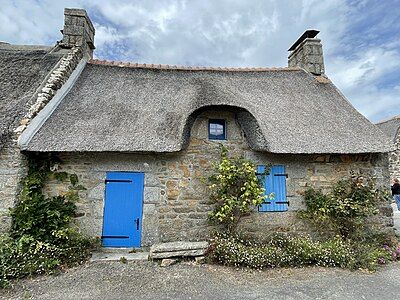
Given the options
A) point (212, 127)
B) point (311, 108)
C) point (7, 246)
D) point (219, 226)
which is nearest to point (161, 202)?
point (219, 226)

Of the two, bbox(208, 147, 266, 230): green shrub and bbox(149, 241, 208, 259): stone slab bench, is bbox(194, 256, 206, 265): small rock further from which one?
bbox(208, 147, 266, 230): green shrub

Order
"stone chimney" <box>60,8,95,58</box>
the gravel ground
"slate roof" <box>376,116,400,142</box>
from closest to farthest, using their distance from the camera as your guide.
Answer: the gravel ground
"stone chimney" <box>60,8,95,58</box>
"slate roof" <box>376,116,400,142</box>

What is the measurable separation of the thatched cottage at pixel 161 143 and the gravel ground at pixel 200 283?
100cm

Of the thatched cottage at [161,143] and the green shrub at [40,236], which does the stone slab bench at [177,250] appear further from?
the green shrub at [40,236]

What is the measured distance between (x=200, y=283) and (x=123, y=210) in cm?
218

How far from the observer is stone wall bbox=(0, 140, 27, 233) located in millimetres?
4086

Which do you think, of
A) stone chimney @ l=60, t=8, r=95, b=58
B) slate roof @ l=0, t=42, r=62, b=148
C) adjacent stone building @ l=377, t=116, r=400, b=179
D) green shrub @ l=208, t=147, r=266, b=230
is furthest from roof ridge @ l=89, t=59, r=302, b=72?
adjacent stone building @ l=377, t=116, r=400, b=179

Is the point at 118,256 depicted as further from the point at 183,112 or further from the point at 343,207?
the point at 343,207

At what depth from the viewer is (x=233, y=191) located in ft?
16.1

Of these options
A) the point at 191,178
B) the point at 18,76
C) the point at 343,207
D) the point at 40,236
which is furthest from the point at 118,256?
the point at 18,76

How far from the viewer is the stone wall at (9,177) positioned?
4.09 meters

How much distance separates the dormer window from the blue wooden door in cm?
188

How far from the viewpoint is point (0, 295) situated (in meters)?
3.15

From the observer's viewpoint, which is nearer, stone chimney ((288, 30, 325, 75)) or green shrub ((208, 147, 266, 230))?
green shrub ((208, 147, 266, 230))
